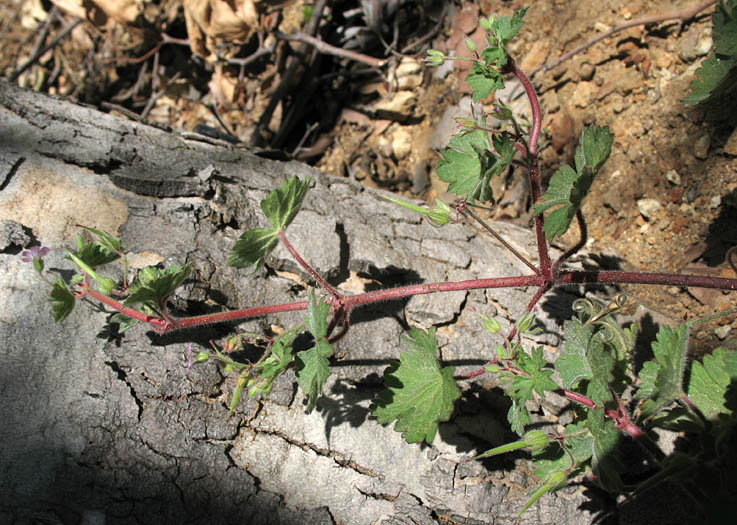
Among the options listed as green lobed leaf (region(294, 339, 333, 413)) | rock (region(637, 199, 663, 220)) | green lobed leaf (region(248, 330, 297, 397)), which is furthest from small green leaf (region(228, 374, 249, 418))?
rock (region(637, 199, 663, 220))

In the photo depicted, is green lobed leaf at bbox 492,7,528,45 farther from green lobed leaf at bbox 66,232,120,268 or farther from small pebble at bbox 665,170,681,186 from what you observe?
green lobed leaf at bbox 66,232,120,268

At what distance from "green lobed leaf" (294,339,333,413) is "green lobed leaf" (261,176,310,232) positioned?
37 centimetres

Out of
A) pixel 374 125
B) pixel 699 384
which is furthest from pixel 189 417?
pixel 374 125

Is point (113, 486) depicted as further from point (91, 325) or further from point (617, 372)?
point (617, 372)

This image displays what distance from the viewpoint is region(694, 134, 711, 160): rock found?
2.11 meters

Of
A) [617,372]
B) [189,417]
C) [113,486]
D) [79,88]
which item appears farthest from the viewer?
[79,88]

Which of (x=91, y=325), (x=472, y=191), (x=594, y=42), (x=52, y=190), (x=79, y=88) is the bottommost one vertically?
(x=79, y=88)

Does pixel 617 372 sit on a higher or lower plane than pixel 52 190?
higher

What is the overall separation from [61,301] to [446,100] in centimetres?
239

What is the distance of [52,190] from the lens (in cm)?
154

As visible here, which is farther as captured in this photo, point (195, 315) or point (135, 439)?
point (195, 315)

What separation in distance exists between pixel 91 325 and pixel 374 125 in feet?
7.33

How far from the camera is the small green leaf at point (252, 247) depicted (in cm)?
141

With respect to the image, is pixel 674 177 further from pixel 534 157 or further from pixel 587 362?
pixel 587 362
